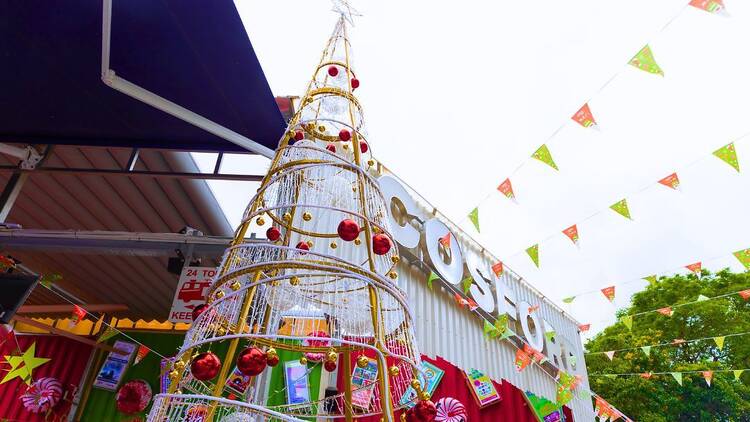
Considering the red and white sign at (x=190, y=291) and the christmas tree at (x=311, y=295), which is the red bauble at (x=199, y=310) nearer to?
the christmas tree at (x=311, y=295)

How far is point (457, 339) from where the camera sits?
458cm

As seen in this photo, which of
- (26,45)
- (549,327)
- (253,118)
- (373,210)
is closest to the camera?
(373,210)

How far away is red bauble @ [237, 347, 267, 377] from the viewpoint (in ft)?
3.80

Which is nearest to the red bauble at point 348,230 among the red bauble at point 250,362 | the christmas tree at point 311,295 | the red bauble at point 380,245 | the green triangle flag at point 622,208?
the christmas tree at point 311,295

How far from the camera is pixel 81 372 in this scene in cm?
446

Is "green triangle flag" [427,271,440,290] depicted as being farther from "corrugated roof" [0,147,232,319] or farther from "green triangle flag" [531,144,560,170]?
"corrugated roof" [0,147,232,319]

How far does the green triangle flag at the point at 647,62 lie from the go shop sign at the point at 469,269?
7.99 feet

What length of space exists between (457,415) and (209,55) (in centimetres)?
385

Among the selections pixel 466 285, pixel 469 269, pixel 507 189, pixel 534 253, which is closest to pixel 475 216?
pixel 507 189

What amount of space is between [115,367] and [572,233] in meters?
5.63

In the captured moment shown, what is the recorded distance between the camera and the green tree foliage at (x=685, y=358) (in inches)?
484

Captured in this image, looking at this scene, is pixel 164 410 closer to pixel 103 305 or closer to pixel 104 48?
pixel 104 48

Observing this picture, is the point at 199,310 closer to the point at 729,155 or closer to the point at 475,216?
Result: the point at 475,216

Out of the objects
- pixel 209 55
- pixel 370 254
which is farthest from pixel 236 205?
pixel 370 254
